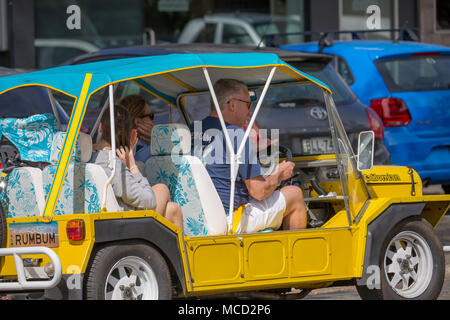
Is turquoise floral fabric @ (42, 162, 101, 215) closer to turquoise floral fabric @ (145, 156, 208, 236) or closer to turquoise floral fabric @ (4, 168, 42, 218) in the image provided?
turquoise floral fabric @ (4, 168, 42, 218)

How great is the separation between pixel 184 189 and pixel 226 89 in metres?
0.72

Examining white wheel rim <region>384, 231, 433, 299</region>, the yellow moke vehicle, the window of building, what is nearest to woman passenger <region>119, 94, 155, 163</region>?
the yellow moke vehicle

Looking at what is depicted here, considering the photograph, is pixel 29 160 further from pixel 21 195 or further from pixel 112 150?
pixel 112 150

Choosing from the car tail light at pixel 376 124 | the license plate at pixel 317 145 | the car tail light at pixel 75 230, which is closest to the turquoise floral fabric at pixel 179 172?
the car tail light at pixel 75 230

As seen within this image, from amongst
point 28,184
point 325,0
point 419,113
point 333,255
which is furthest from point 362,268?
point 325,0

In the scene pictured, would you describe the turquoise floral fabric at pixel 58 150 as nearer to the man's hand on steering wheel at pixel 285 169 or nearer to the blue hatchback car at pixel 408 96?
the man's hand on steering wheel at pixel 285 169

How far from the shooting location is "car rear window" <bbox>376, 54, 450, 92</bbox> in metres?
12.0

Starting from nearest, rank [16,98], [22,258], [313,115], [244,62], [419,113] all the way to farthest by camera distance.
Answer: [22,258]
[244,62]
[16,98]
[313,115]
[419,113]

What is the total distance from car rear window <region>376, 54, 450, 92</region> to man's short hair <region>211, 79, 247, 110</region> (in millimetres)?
4861

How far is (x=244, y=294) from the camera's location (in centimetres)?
704

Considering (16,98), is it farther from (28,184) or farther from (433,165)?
(433,165)

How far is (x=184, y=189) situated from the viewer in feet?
23.1

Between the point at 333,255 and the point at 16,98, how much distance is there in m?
3.73

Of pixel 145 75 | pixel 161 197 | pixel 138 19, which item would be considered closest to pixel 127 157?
pixel 161 197
